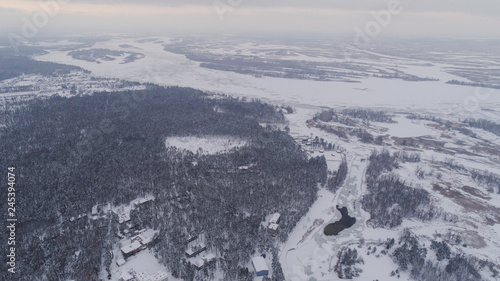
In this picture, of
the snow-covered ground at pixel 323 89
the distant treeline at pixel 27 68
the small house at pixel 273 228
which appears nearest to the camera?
the small house at pixel 273 228

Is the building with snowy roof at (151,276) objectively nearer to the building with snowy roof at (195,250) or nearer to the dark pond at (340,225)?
the building with snowy roof at (195,250)

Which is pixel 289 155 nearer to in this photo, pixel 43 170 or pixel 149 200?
pixel 149 200

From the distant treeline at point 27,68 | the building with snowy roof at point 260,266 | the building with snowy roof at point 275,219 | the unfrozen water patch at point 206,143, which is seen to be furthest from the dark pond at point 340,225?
the distant treeline at point 27,68

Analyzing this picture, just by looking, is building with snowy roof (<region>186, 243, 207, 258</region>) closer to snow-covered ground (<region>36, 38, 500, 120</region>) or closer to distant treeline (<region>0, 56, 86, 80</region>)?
snow-covered ground (<region>36, 38, 500, 120</region>)

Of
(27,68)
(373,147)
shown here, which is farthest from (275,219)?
(27,68)

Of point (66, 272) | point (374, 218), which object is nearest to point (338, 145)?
A: point (374, 218)

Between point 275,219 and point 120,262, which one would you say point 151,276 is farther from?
point 275,219
